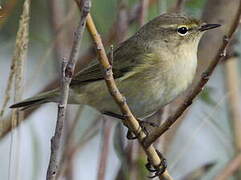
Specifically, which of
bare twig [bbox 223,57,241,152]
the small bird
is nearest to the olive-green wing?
the small bird

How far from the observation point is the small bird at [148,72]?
2984 millimetres

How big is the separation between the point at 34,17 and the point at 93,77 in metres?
1.40

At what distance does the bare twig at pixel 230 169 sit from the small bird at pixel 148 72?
1.37 ft

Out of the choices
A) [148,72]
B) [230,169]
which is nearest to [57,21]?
[148,72]

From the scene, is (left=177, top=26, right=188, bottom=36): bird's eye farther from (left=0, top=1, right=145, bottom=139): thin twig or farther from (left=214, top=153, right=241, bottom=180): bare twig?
(left=214, top=153, right=241, bottom=180): bare twig

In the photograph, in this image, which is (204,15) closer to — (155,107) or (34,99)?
(155,107)

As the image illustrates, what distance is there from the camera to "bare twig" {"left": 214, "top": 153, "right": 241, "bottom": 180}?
9.57 feet

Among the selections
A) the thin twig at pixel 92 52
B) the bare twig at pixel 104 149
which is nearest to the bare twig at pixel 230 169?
the bare twig at pixel 104 149

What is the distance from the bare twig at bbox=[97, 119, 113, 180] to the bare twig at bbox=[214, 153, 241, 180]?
1.74 feet

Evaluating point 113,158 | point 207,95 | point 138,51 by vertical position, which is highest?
point 138,51

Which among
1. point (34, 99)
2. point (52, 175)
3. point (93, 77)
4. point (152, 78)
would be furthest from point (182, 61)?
point (52, 175)

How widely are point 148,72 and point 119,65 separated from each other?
0.55 feet

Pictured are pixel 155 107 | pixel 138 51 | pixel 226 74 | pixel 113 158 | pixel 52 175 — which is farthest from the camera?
pixel 113 158

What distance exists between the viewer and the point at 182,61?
3.08m
